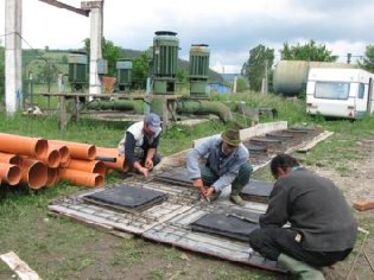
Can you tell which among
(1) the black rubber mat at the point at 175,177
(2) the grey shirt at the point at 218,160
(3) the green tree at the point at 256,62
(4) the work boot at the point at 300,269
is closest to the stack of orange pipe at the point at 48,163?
(1) the black rubber mat at the point at 175,177

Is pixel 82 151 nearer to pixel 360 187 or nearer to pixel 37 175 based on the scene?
pixel 37 175

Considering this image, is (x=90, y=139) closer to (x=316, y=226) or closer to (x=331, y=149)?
(x=331, y=149)

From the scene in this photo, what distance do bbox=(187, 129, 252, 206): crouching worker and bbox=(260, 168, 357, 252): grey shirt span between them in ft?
5.60

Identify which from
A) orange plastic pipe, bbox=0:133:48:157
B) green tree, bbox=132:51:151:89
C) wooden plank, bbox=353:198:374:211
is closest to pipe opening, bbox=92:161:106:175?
orange plastic pipe, bbox=0:133:48:157

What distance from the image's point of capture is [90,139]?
32.5 feet

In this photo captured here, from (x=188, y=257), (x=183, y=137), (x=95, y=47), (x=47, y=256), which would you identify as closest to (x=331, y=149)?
(x=183, y=137)

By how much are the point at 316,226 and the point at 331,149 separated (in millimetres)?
7789

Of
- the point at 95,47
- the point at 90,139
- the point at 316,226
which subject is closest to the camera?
the point at 316,226

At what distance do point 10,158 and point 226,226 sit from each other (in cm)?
255

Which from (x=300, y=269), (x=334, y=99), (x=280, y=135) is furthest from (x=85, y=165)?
(x=334, y=99)

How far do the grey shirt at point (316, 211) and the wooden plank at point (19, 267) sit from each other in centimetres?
198

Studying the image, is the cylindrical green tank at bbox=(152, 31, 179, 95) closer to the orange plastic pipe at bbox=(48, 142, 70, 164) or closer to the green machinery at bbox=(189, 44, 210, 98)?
the green machinery at bbox=(189, 44, 210, 98)

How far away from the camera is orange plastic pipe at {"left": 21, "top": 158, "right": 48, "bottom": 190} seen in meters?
5.37

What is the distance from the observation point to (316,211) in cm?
342
